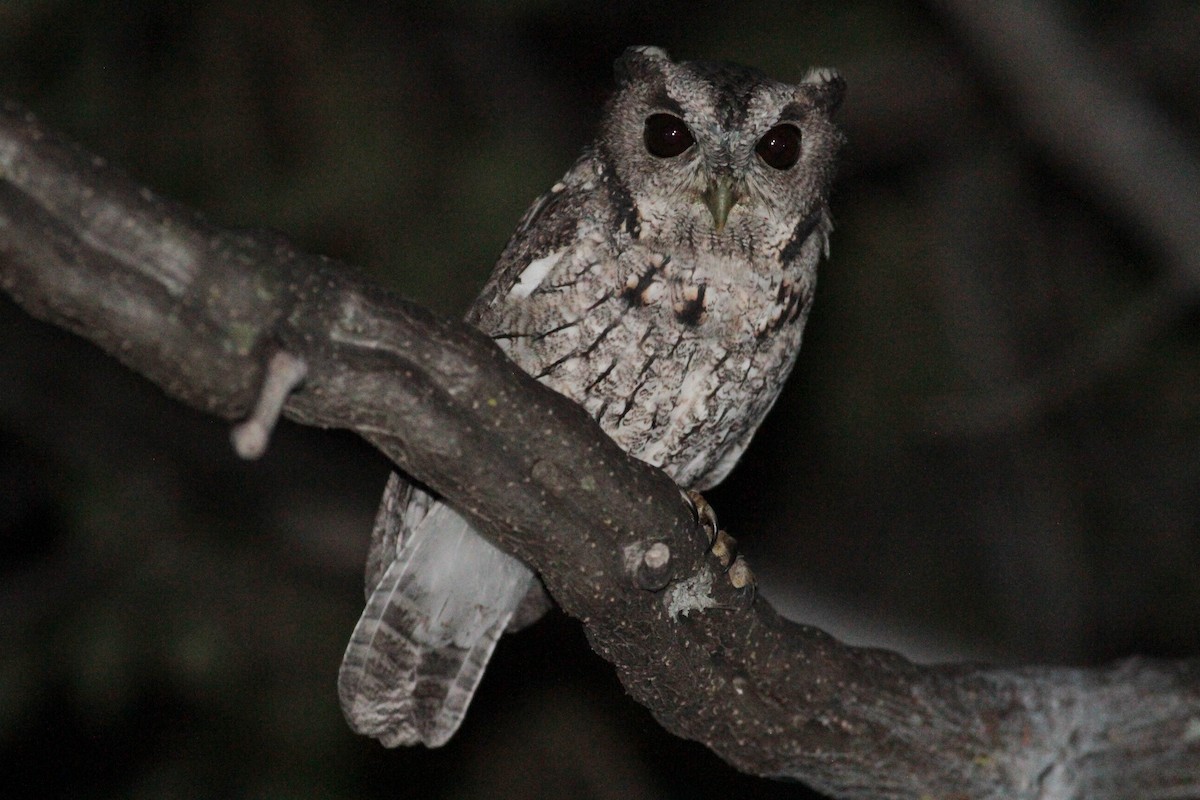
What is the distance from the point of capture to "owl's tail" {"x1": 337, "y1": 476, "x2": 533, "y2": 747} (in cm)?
209

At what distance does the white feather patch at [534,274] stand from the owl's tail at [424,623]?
393 millimetres

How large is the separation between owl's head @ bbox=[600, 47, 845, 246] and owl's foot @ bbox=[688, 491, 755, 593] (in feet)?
1.60

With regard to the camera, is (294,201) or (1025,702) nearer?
(1025,702)

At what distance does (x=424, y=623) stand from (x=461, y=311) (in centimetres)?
176

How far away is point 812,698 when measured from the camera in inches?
78.5

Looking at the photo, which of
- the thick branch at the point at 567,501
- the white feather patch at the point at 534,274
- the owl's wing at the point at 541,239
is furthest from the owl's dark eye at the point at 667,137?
the thick branch at the point at 567,501

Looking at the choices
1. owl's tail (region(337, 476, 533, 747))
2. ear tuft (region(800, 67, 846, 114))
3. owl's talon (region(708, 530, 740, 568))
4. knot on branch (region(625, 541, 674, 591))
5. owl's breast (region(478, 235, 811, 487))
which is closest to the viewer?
knot on branch (region(625, 541, 674, 591))

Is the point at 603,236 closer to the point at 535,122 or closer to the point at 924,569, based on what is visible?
the point at 535,122

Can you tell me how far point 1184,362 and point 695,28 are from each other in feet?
7.09

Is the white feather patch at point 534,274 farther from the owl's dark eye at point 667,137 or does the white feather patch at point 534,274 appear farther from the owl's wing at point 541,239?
the owl's dark eye at point 667,137

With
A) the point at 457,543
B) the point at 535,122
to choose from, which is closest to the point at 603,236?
the point at 457,543

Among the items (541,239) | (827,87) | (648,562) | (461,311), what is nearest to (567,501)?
(648,562)

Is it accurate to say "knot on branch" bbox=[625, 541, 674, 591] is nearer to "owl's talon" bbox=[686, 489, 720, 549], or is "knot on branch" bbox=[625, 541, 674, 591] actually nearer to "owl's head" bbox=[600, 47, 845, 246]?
"owl's talon" bbox=[686, 489, 720, 549]

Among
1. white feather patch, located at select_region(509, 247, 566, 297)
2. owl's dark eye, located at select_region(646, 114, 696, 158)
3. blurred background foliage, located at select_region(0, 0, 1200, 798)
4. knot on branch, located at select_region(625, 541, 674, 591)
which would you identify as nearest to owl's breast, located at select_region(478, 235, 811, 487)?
white feather patch, located at select_region(509, 247, 566, 297)
